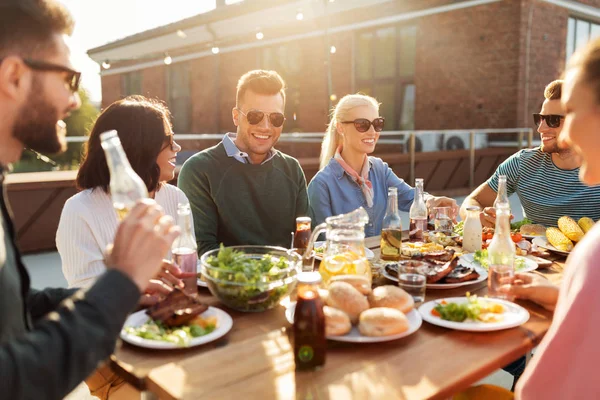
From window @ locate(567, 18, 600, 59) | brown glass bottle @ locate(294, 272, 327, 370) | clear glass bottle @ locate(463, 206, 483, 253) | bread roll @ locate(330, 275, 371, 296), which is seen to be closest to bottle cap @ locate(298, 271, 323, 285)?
brown glass bottle @ locate(294, 272, 327, 370)

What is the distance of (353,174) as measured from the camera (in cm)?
360

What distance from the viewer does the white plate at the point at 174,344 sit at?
5.02 feet

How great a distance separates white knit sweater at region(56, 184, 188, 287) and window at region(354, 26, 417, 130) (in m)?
12.6

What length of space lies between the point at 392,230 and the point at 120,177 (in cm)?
143

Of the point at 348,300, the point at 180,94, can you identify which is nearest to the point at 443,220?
the point at 348,300

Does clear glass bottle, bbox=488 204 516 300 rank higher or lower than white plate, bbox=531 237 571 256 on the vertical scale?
higher

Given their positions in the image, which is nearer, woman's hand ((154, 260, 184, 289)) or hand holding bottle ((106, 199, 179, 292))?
hand holding bottle ((106, 199, 179, 292))

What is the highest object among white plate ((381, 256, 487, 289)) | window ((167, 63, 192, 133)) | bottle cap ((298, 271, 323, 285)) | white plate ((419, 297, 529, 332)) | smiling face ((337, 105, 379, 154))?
window ((167, 63, 192, 133))

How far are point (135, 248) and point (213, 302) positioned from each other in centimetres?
79

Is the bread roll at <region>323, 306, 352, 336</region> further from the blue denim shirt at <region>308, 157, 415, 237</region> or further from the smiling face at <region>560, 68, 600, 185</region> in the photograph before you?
the blue denim shirt at <region>308, 157, 415, 237</region>

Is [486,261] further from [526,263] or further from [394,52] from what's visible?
[394,52]

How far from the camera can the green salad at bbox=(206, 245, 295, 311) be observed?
68.8 inches

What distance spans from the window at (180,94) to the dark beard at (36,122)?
64.7 feet

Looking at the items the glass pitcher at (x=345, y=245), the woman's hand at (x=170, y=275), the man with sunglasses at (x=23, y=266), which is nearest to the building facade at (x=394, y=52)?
the glass pitcher at (x=345, y=245)
